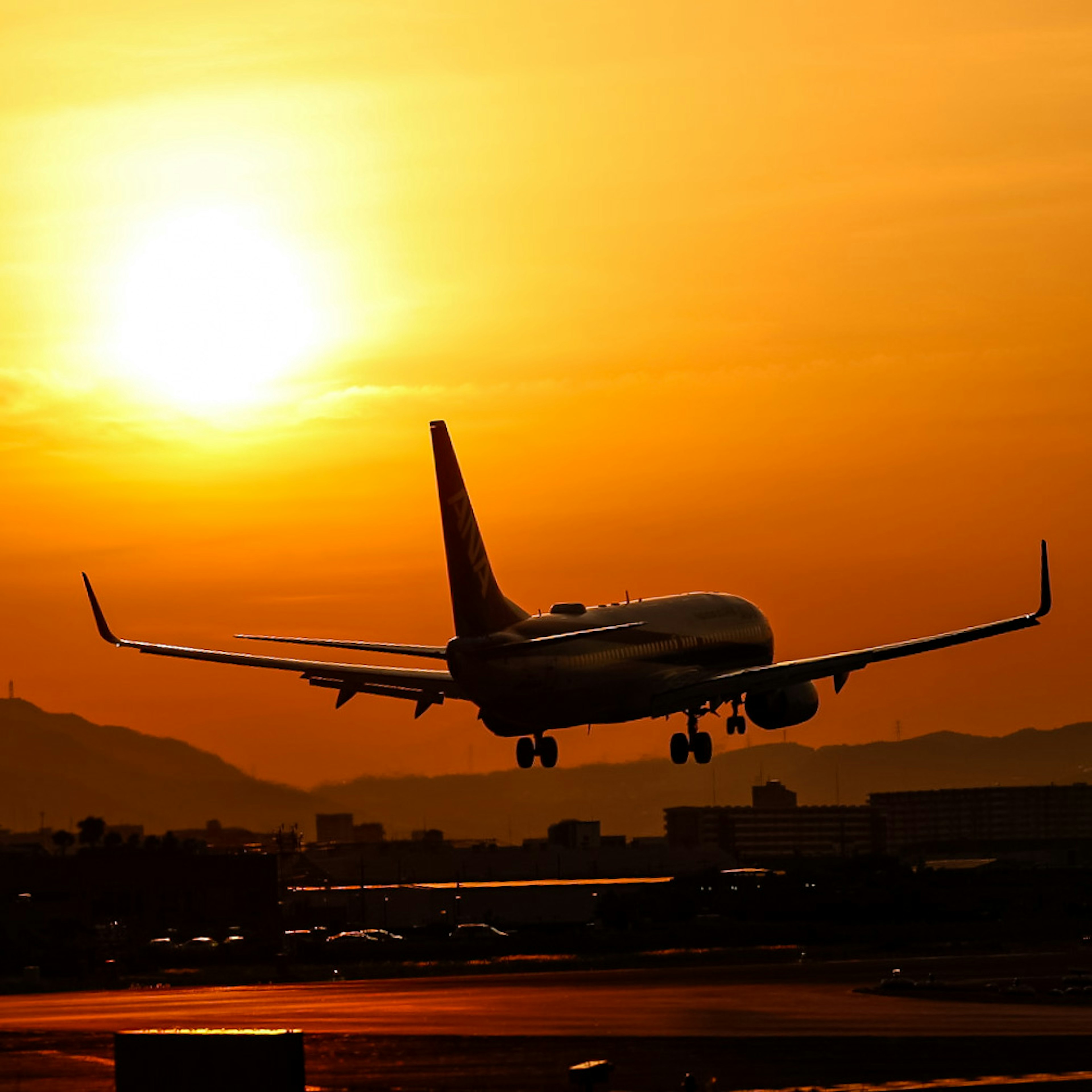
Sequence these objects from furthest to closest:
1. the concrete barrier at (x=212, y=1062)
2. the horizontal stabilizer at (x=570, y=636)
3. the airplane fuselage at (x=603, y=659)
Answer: the airplane fuselage at (x=603, y=659)
the horizontal stabilizer at (x=570, y=636)
the concrete barrier at (x=212, y=1062)

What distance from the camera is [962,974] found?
257 ft

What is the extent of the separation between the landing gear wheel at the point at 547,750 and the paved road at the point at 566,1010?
8882mm

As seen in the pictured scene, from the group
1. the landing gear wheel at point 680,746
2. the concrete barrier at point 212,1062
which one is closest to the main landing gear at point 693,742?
the landing gear wheel at point 680,746

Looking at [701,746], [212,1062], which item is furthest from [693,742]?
[212,1062]

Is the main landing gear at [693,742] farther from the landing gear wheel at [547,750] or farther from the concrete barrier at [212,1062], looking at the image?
the concrete barrier at [212,1062]

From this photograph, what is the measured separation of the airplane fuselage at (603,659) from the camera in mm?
82312

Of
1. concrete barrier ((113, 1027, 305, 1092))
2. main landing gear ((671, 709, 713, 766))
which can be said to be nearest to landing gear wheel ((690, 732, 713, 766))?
main landing gear ((671, 709, 713, 766))

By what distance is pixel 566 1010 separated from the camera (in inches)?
2665

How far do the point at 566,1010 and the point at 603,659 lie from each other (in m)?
23.6

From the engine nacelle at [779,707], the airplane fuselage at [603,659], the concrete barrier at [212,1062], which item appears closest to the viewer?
the concrete barrier at [212,1062]

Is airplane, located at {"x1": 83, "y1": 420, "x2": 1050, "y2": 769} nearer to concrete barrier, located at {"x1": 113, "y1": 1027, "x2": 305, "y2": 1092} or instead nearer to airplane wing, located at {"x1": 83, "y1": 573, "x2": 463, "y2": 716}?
→ airplane wing, located at {"x1": 83, "y1": 573, "x2": 463, "y2": 716}

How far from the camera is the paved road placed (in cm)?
6006

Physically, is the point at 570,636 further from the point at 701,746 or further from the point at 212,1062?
the point at 212,1062

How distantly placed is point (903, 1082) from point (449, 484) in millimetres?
41206
